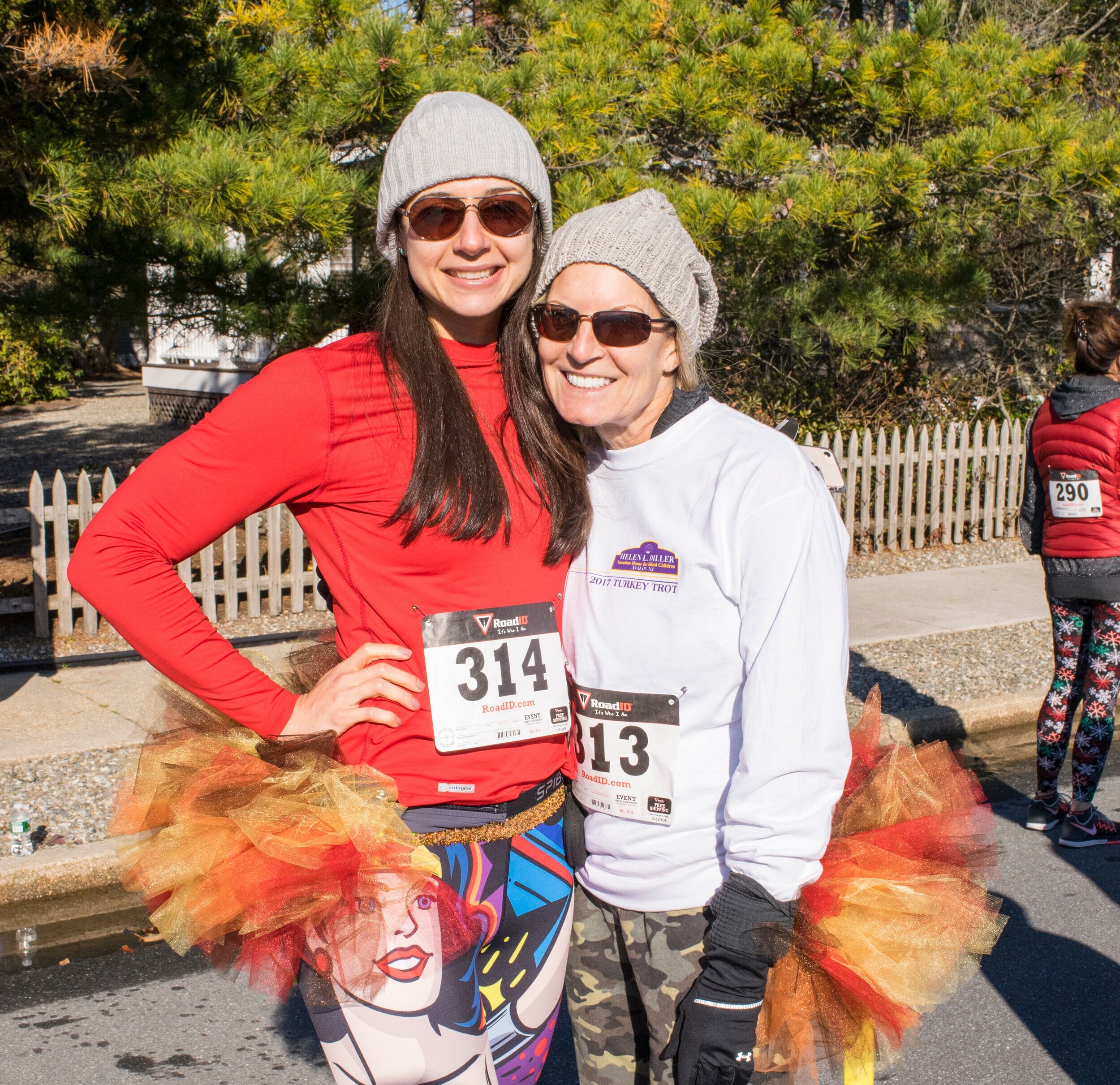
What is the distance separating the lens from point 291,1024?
3588 mm

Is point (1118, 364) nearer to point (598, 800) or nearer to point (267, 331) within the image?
point (598, 800)

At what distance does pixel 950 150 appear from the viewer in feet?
24.4

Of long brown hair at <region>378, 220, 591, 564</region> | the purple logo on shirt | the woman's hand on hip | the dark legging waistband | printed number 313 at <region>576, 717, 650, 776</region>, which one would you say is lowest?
the dark legging waistband

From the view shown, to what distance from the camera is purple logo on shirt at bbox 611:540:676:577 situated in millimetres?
1873

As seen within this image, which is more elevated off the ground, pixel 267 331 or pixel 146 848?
A: pixel 267 331

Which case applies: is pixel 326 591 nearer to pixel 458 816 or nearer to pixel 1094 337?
pixel 458 816

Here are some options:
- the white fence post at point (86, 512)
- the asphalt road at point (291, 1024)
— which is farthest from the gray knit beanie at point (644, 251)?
the white fence post at point (86, 512)

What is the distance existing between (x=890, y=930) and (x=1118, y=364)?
13.0 ft

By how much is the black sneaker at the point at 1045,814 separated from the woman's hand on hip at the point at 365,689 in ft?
13.4

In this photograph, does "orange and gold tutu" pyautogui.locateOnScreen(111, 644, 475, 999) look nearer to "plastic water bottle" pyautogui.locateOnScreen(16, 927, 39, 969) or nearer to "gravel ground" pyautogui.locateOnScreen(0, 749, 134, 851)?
"plastic water bottle" pyautogui.locateOnScreen(16, 927, 39, 969)

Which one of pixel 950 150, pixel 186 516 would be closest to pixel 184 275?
pixel 950 150

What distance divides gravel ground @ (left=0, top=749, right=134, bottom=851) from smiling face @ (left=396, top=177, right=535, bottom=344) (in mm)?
3403

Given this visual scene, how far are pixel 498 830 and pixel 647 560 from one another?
1.78ft

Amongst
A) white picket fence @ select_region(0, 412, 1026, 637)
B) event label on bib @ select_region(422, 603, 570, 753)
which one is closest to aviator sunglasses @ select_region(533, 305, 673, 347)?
event label on bib @ select_region(422, 603, 570, 753)
